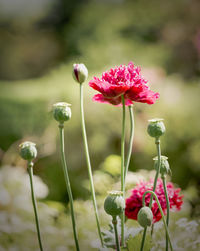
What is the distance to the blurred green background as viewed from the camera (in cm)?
96

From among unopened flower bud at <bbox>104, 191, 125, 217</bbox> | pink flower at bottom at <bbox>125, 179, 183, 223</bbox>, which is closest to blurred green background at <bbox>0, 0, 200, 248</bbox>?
pink flower at bottom at <bbox>125, 179, 183, 223</bbox>

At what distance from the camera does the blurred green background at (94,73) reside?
0.96 m

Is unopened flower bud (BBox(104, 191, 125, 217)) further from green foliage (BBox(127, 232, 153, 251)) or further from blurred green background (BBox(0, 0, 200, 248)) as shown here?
blurred green background (BBox(0, 0, 200, 248))

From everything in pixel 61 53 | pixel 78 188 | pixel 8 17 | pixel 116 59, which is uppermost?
pixel 8 17

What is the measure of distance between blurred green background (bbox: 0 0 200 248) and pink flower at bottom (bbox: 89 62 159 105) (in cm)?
18

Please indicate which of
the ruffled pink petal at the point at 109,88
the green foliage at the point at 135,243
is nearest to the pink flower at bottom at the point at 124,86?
the ruffled pink petal at the point at 109,88

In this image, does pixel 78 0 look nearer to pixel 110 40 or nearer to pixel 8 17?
pixel 8 17

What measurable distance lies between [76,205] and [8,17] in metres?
1.54

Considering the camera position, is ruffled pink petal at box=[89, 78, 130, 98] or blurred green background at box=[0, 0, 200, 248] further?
blurred green background at box=[0, 0, 200, 248]

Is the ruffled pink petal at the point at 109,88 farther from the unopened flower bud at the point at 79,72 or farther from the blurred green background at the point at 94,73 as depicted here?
the blurred green background at the point at 94,73

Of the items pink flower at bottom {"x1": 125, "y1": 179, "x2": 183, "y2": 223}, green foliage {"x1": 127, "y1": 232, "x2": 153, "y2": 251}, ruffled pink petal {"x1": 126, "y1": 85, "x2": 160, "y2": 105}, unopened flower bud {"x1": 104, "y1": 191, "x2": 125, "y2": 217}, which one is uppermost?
ruffled pink petal {"x1": 126, "y1": 85, "x2": 160, "y2": 105}

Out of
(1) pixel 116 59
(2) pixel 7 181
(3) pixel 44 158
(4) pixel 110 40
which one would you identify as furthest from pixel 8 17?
(2) pixel 7 181

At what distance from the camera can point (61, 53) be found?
1.75 metres

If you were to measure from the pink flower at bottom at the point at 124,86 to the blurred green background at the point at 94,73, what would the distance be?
0.18 metres
